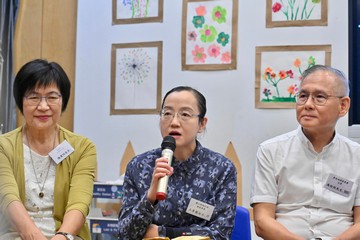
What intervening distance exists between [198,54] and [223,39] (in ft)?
0.71

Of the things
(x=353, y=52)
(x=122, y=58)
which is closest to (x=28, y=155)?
(x=122, y=58)

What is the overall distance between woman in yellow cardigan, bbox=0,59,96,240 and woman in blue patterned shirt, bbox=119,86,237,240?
35cm

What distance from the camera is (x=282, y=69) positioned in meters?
3.51

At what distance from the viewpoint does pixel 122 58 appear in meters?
3.91

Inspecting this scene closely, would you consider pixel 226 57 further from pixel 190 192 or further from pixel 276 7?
pixel 190 192

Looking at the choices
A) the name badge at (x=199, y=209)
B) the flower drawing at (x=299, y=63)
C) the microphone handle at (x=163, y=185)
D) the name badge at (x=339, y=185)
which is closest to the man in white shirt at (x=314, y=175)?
the name badge at (x=339, y=185)

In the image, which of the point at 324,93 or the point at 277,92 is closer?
the point at 324,93

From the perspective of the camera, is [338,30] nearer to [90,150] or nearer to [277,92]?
[277,92]

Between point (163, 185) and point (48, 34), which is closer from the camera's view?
point (163, 185)

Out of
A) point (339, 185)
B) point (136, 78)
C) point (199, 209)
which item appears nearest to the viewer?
point (199, 209)

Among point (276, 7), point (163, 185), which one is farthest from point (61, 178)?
point (276, 7)

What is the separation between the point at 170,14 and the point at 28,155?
6.05ft

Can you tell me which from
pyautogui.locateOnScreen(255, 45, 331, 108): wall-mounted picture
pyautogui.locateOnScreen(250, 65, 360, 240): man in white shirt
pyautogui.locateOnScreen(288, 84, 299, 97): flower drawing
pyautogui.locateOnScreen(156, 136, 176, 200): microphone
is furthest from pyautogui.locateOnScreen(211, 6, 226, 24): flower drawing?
pyautogui.locateOnScreen(156, 136, 176, 200): microphone

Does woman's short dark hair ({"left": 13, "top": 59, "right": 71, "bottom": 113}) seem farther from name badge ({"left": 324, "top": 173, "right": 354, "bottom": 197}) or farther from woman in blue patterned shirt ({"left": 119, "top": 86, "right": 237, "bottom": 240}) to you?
name badge ({"left": 324, "top": 173, "right": 354, "bottom": 197})
